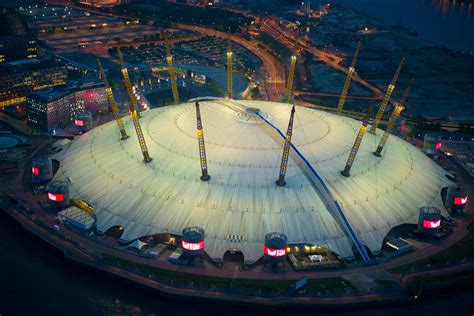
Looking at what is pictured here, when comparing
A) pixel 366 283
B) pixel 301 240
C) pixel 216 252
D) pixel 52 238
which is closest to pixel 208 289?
pixel 216 252

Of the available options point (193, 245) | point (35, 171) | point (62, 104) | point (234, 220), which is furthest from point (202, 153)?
point (62, 104)

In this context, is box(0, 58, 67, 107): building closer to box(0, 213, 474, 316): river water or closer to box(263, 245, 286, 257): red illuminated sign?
box(0, 213, 474, 316): river water

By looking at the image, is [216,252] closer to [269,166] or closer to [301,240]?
[301,240]

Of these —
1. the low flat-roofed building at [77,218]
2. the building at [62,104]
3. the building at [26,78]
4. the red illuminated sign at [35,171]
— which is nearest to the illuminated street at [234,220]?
the low flat-roofed building at [77,218]

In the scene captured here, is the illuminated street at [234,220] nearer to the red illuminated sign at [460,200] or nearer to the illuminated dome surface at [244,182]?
the illuminated dome surface at [244,182]

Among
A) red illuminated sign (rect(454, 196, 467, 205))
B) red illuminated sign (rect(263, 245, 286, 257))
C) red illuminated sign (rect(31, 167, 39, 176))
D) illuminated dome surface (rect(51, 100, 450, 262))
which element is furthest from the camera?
red illuminated sign (rect(31, 167, 39, 176))

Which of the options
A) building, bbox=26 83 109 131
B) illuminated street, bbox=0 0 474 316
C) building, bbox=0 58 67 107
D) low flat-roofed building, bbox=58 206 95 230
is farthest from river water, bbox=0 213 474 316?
building, bbox=0 58 67 107
